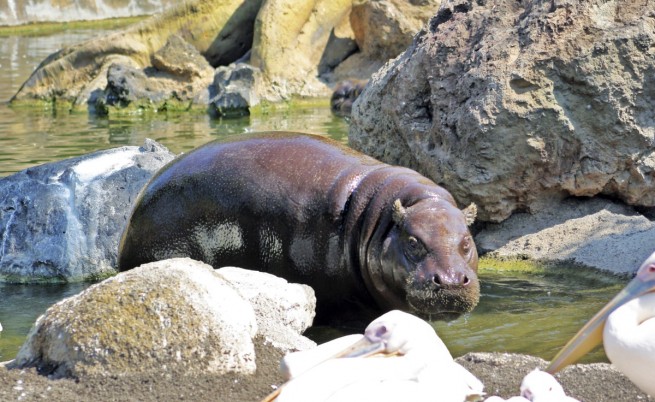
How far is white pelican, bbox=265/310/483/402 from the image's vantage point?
161 inches

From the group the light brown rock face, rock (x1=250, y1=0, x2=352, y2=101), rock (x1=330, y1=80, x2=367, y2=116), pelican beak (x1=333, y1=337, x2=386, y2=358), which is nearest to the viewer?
pelican beak (x1=333, y1=337, x2=386, y2=358)

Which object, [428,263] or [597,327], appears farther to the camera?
[428,263]

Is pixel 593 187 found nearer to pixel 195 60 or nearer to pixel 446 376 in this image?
pixel 446 376

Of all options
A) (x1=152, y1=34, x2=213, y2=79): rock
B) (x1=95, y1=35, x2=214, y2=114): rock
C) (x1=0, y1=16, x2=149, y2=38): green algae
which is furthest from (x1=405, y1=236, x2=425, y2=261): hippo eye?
(x1=0, y1=16, x2=149, y2=38): green algae

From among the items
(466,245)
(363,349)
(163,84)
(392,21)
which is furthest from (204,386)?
(163,84)

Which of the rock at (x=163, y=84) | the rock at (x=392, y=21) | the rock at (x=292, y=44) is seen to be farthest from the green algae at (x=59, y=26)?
the rock at (x=392, y=21)

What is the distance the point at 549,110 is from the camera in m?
8.26

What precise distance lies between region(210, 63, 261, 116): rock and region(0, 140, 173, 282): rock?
1000 cm

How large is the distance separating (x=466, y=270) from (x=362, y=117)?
397cm

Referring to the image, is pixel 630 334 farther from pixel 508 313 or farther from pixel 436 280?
pixel 508 313

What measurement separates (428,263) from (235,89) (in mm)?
→ 14013

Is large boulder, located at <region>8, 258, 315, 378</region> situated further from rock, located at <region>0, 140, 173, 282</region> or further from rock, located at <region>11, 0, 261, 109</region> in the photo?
rock, located at <region>11, 0, 261, 109</region>

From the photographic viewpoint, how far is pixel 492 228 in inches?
346

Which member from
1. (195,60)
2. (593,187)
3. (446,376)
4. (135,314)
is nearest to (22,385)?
(135,314)
